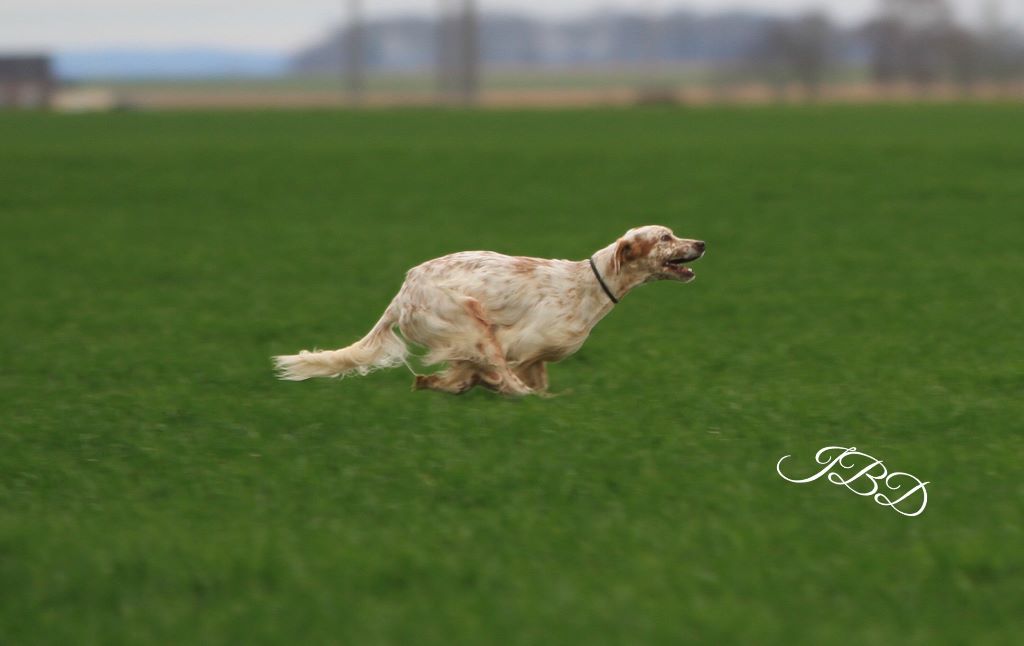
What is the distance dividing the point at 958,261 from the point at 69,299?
30.8 feet

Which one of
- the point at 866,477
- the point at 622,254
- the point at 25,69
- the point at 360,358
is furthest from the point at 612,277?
the point at 25,69

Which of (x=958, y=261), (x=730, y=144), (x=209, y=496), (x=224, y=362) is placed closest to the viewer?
(x=209, y=496)

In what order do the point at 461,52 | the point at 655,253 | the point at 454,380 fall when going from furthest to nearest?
the point at 461,52, the point at 454,380, the point at 655,253

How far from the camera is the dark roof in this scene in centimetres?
10556

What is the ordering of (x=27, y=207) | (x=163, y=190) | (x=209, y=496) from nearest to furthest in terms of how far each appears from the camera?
1. (x=209, y=496)
2. (x=27, y=207)
3. (x=163, y=190)

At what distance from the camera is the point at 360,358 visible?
905 centimetres

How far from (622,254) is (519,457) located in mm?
1691

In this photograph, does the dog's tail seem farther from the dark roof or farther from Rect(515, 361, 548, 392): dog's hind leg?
the dark roof

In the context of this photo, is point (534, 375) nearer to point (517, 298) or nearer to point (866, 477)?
point (517, 298)

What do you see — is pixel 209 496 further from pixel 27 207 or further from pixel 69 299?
pixel 27 207

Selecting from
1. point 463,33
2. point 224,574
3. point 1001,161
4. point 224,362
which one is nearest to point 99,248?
point 224,362

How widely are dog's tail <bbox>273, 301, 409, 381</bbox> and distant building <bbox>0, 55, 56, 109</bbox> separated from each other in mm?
99018

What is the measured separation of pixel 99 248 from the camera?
65.9ft

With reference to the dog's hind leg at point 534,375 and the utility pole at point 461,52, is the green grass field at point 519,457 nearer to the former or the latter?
the dog's hind leg at point 534,375
